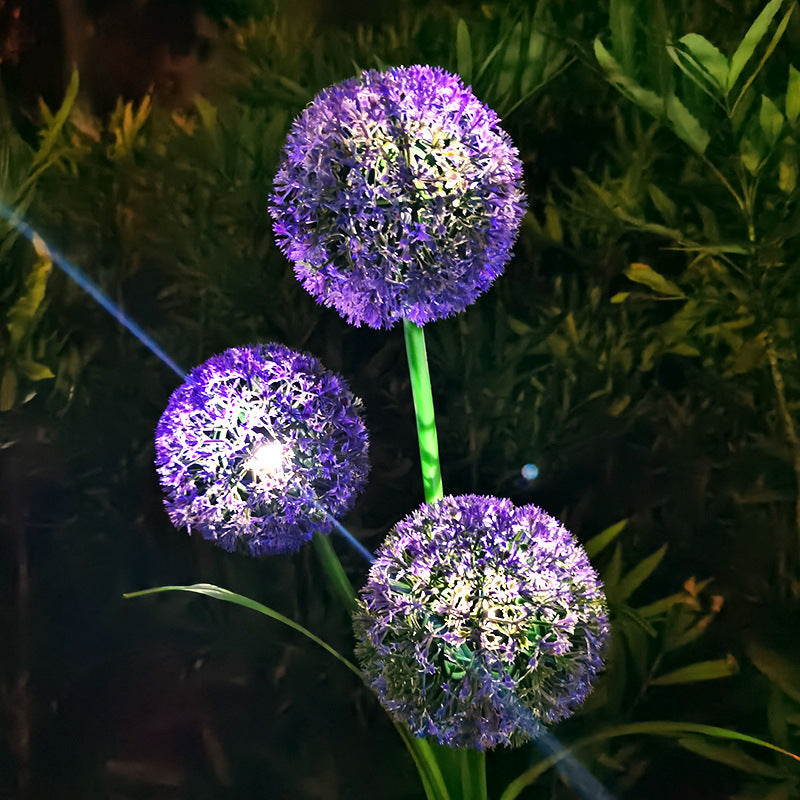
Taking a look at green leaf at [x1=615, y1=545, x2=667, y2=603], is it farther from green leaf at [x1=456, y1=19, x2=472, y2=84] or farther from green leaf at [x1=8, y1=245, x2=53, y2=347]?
green leaf at [x1=8, y1=245, x2=53, y2=347]

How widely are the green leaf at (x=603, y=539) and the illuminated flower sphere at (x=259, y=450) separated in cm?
23

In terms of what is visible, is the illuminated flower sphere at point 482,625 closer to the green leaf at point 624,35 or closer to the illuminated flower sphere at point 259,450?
the illuminated flower sphere at point 259,450

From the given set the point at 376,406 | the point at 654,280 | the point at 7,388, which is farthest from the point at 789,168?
the point at 7,388

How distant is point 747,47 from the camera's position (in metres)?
0.60

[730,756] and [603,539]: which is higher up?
[603,539]

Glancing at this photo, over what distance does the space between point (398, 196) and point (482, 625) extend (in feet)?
0.89

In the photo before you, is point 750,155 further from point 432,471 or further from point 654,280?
point 432,471

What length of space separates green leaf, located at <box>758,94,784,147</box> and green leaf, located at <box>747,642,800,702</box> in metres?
0.43

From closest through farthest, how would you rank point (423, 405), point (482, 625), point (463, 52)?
1. point (482, 625)
2. point (423, 405)
3. point (463, 52)

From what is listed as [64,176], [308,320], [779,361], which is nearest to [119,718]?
[308,320]

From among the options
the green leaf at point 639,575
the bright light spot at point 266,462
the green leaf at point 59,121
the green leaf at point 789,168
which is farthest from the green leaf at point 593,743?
the green leaf at point 59,121

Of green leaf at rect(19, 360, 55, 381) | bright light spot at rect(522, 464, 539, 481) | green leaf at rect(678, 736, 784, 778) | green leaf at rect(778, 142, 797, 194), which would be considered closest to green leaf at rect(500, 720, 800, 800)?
green leaf at rect(678, 736, 784, 778)

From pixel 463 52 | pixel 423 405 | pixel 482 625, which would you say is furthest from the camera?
pixel 463 52

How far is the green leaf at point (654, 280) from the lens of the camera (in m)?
0.65
